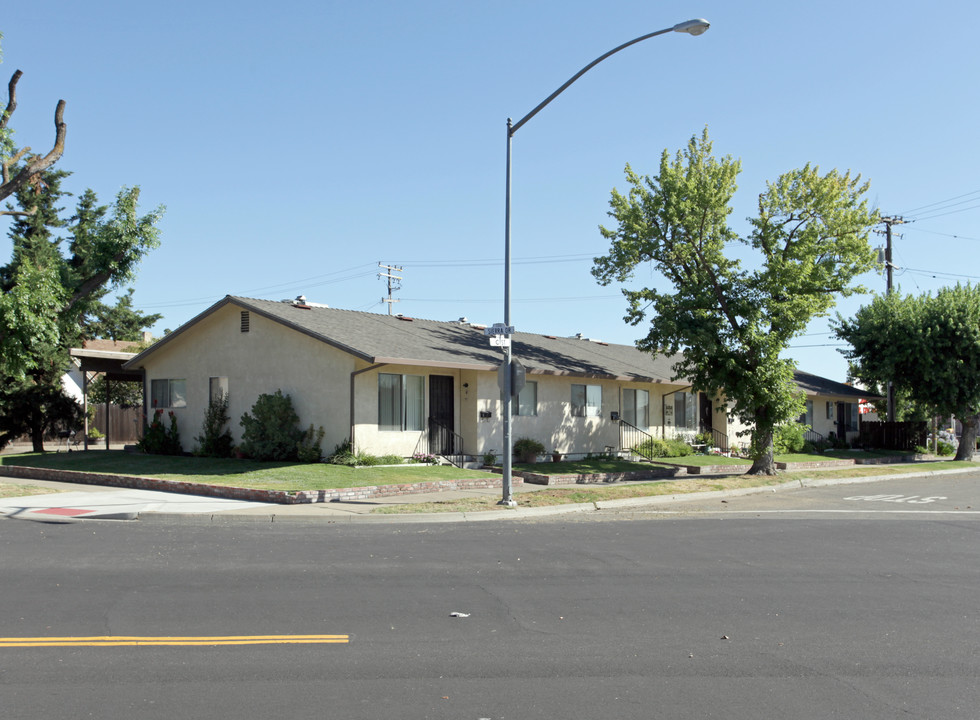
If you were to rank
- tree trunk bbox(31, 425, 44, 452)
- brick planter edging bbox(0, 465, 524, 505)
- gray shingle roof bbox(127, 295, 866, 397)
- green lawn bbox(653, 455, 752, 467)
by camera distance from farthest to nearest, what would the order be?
tree trunk bbox(31, 425, 44, 452) → green lawn bbox(653, 455, 752, 467) → gray shingle roof bbox(127, 295, 866, 397) → brick planter edging bbox(0, 465, 524, 505)

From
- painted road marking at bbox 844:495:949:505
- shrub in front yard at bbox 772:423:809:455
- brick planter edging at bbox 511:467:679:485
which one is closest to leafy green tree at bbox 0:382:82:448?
brick planter edging at bbox 511:467:679:485

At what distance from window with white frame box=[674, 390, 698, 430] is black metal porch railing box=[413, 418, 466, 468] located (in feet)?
37.2

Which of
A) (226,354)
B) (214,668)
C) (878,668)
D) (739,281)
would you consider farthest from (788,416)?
(214,668)

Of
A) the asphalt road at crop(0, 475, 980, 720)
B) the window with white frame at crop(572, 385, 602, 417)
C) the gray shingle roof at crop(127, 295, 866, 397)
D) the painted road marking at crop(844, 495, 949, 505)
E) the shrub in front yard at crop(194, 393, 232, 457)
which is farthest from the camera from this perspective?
the window with white frame at crop(572, 385, 602, 417)

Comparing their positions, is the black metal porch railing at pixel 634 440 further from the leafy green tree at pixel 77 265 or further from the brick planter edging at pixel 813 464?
the leafy green tree at pixel 77 265

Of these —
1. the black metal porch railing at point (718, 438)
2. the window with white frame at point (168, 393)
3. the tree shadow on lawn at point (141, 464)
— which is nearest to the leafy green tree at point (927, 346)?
the black metal porch railing at point (718, 438)

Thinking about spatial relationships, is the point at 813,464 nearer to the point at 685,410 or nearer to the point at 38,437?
the point at 685,410

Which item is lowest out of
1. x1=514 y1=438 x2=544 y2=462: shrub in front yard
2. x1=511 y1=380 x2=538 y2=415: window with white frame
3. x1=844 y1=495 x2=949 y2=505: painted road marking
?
x1=844 y1=495 x2=949 y2=505: painted road marking

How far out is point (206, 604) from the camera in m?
7.79

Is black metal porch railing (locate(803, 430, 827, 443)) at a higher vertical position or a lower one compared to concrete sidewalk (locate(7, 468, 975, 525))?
A: higher

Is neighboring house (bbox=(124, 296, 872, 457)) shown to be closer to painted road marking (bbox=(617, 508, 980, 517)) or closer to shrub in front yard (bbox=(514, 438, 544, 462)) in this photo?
shrub in front yard (bbox=(514, 438, 544, 462))

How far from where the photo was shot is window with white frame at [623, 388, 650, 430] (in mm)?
29688

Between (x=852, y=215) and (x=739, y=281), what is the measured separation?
12.2ft

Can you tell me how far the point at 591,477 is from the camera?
74.3ft
